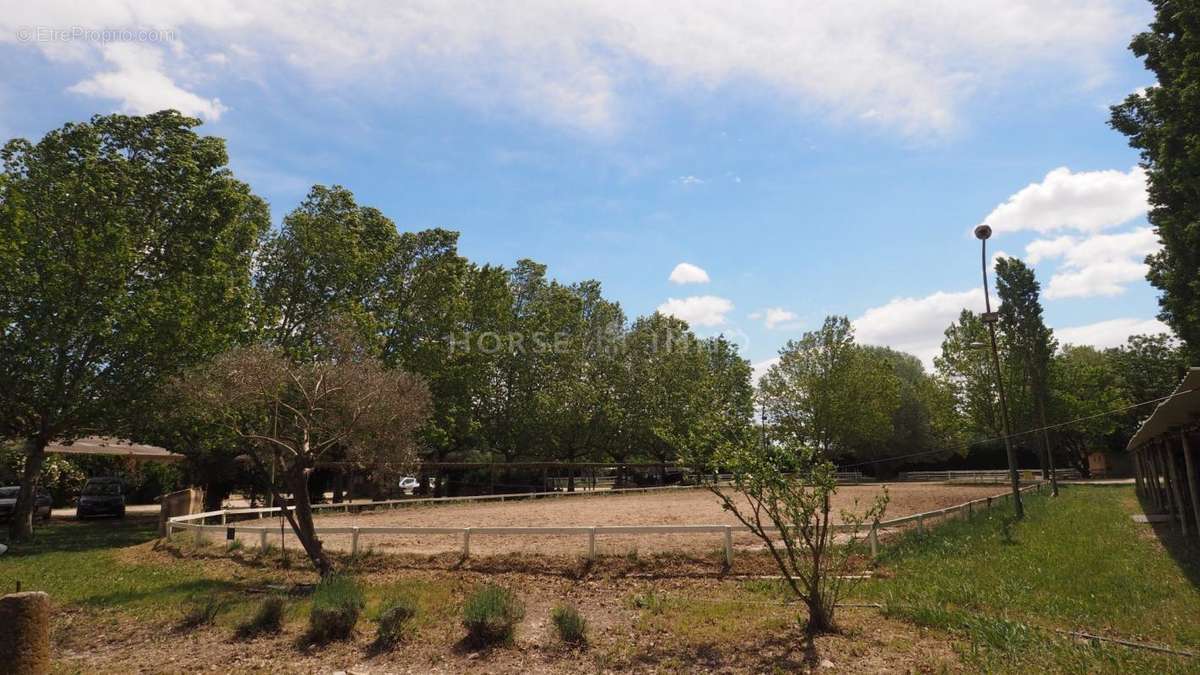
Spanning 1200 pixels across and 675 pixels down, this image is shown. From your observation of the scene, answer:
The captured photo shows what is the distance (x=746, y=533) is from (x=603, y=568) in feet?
15.2

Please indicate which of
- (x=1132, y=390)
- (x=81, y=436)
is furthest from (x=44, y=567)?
(x=1132, y=390)

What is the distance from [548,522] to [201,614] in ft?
44.5

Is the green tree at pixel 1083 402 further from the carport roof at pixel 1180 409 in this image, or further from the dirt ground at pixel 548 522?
the carport roof at pixel 1180 409

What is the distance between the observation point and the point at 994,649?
275 inches

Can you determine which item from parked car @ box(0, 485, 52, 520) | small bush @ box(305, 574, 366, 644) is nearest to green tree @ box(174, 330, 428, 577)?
small bush @ box(305, 574, 366, 644)

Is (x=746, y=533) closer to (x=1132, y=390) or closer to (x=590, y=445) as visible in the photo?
(x=590, y=445)

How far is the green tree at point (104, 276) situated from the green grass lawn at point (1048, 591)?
21.4m

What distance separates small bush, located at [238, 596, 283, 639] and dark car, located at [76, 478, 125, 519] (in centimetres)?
2577

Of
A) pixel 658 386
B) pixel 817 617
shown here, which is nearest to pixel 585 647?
pixel 817 617

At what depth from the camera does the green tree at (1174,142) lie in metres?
14.8

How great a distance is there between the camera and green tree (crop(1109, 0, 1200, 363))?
14766 mm

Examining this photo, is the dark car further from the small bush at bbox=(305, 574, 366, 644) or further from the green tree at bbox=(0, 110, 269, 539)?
the small bush at bbox=(305, 574, 366, 644)

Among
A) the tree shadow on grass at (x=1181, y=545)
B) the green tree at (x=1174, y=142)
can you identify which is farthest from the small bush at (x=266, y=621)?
the green tree at (x=1174, y=142)

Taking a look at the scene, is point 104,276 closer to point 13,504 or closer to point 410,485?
point 13,504
